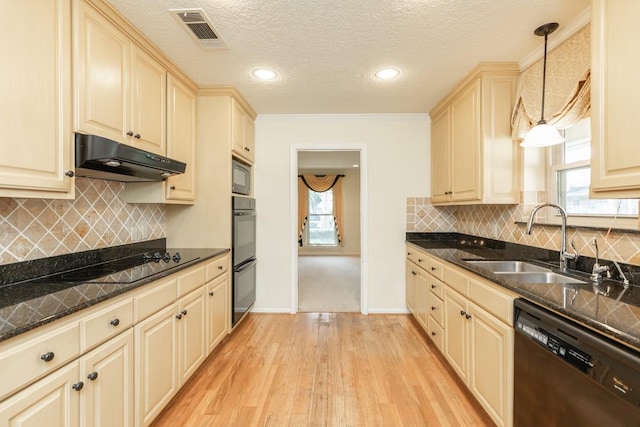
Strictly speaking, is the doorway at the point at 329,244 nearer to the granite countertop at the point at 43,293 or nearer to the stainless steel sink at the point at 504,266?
the stainless steel sink at the point at 504,266

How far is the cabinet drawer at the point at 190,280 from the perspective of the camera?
74.8 inches

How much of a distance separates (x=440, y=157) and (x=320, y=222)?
218 inches

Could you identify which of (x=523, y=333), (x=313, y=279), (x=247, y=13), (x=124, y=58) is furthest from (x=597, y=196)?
(x=313, y=279)

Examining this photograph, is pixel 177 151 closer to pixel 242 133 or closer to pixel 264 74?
pixel 242 133

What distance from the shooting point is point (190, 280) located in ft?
6.60

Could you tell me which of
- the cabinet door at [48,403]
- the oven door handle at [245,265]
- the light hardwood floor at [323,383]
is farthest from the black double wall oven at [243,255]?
the cabinet door at [48,403]

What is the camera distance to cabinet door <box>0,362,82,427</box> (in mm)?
918

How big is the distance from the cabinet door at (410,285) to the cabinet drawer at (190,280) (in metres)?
2.08

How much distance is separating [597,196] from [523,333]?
697mm

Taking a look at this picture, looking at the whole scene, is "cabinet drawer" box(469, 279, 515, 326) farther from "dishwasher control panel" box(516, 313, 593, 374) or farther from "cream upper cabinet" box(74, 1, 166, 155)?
"cream upper cabinet" box(74, 1, 166, 155)

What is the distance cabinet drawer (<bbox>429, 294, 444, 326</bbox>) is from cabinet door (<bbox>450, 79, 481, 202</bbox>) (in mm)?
894

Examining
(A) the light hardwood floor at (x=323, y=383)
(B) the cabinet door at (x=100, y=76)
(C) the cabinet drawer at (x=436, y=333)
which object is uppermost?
(B) the cabinet door at (x=100, y=76)

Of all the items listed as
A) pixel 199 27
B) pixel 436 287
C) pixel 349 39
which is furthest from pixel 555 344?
→ pixel 199 27

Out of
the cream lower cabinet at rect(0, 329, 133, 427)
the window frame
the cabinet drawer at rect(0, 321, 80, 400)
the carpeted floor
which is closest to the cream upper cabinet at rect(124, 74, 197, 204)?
the cream lower cabinet at rect(0, 329, 133, 427)
